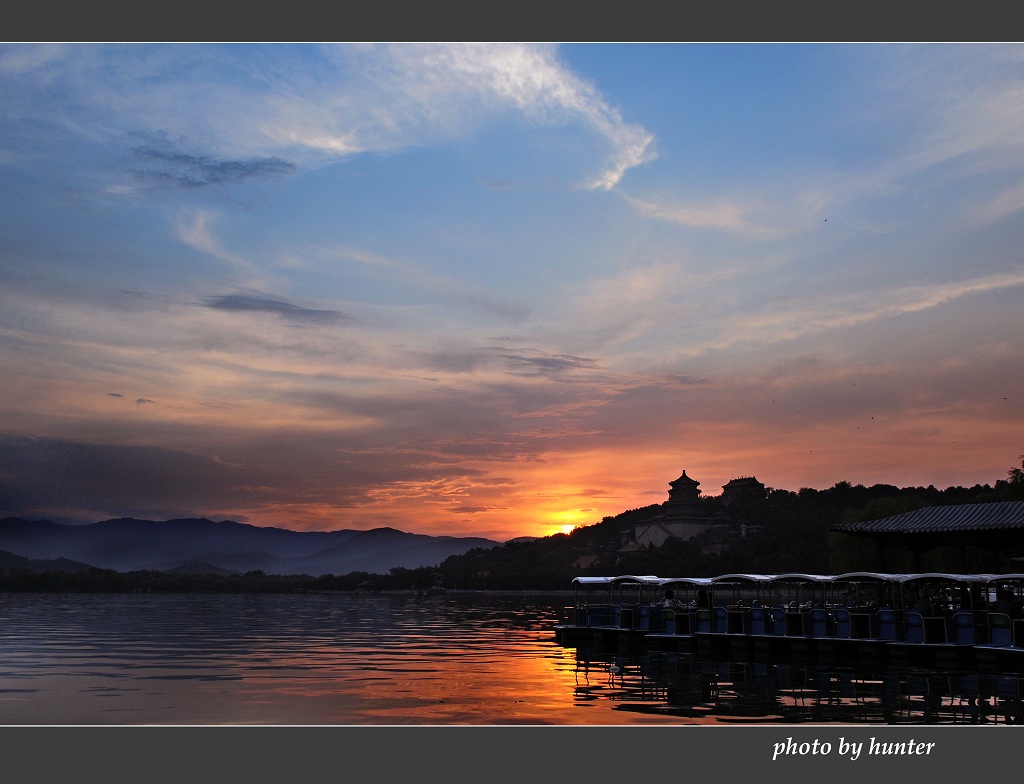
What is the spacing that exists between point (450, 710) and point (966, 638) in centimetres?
1751

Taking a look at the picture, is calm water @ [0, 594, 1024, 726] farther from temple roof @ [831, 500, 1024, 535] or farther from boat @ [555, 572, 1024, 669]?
temple roof @ [831, 500, 1024, 535]

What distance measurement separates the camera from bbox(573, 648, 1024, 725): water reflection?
61.8 feet

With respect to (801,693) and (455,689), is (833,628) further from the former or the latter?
(455,689)

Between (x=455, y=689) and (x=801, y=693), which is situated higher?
(x=801, y=693)

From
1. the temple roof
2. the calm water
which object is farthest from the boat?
the calm water

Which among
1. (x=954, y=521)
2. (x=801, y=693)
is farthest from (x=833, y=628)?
(x=801, y=693)

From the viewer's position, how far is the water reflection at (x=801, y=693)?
1883 cm

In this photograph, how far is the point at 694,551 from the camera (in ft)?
531

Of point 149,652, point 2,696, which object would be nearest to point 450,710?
point 2,696

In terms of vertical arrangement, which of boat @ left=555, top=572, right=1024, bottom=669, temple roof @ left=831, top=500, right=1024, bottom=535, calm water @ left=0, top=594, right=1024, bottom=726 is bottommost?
calm water @ left=0, top=594, right=1024, bottom=726

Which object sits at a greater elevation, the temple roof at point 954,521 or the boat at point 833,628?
the temple roof at point 954,521

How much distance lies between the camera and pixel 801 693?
22.6 m

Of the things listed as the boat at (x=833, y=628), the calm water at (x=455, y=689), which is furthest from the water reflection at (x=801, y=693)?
the boat at (x=833, y=628)

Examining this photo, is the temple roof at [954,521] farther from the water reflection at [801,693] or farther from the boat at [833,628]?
the water reflection at [801,693]
